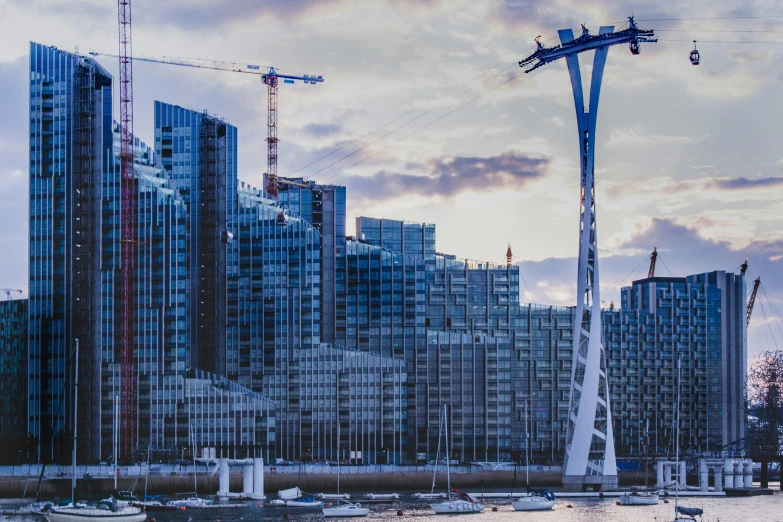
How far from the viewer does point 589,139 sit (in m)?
157

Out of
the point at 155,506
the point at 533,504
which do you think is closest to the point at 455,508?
the point at 533,504

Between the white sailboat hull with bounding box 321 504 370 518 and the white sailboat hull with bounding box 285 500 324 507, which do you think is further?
the white sailboat hull with bounding box 285 500 324 507

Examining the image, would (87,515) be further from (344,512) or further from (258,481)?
(258,481)

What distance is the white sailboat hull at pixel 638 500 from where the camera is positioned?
164 meters

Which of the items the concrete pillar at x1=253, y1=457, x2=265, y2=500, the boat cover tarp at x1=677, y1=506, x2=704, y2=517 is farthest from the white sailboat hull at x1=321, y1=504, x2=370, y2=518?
the boat cover tarp at x1=677, y1=506, x2=704, y2=517

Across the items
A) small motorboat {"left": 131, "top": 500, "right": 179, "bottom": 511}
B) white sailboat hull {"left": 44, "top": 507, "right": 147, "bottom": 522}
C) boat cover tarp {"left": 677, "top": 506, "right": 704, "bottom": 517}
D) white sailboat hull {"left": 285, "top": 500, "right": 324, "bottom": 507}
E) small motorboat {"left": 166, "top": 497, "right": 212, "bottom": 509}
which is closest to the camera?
white sailboat hull {"left": 44, "top": 507, "right": 147, "bottom": 522}

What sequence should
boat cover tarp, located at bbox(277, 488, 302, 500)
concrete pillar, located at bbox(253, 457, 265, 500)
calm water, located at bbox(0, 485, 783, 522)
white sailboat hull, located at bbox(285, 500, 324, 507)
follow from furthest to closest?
concrete pillar, located at bbox(253, 457, 265, 500)
boat cover tarp, located at bbox(277, 488, 302, 500)
white sailboat hull, located at bbox(285, 500, 324, 507)
calm water, located at bbox(0, 485, 783, 522)

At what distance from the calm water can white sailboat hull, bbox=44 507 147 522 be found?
856 centimetres

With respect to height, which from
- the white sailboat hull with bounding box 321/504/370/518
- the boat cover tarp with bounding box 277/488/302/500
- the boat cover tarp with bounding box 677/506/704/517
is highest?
the boat cover tarp with bounding box 677/506/704/517

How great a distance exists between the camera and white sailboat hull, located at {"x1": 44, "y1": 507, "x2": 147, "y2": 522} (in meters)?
132

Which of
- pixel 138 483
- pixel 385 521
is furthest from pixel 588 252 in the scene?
pixel 138 483

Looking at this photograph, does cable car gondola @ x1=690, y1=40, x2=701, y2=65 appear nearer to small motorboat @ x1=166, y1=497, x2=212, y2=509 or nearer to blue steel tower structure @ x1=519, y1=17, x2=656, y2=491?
blue steel tower structure @ x1=519, y1=17, x2=656, y2=491

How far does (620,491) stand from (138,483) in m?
62.4

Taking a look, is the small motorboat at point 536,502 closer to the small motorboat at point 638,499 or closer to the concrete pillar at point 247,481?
the small motorboat at point 638,499
